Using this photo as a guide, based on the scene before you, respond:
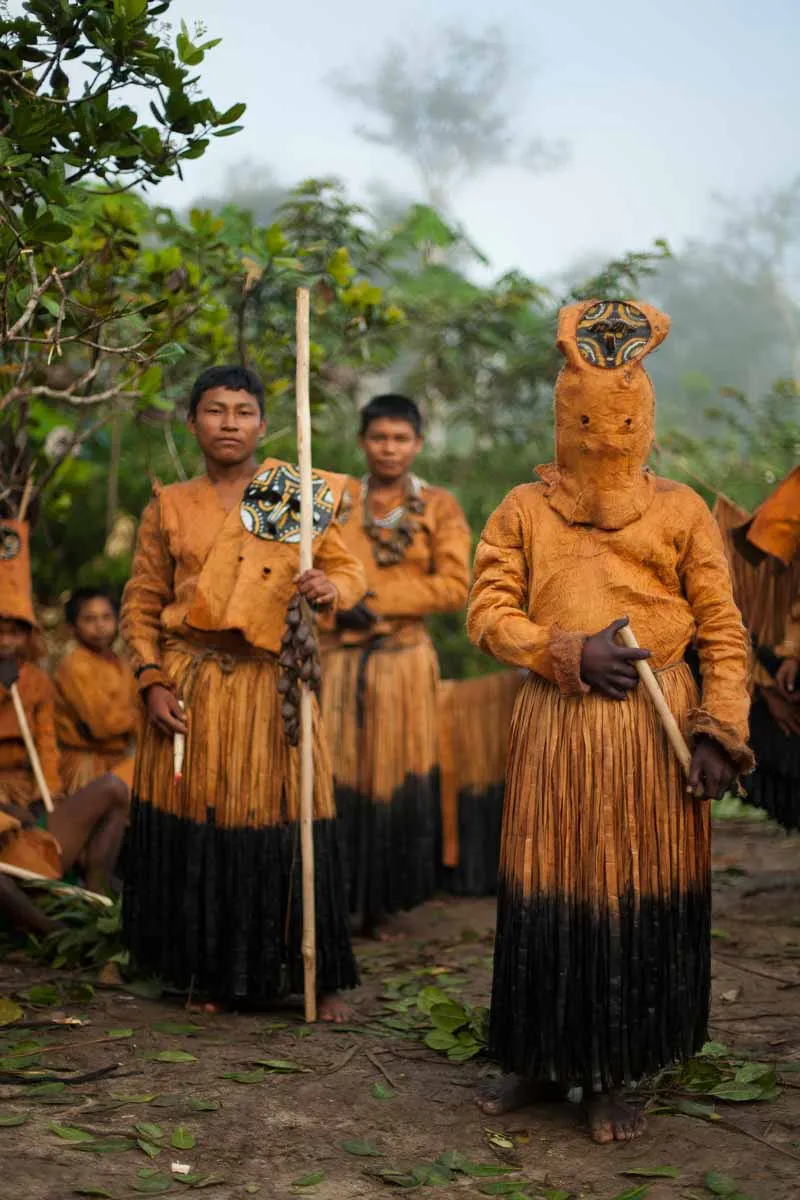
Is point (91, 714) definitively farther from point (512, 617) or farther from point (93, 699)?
point (512, 617)

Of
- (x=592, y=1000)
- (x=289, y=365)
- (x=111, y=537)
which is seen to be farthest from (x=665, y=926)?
(x=111, y=537)

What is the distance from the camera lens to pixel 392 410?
586 centimetres

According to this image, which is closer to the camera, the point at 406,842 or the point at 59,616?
the point at 406,842

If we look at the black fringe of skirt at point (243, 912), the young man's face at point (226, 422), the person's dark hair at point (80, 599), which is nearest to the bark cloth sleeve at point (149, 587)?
the young man's face at point (226, 422)

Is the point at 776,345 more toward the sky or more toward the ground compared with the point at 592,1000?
more toward the sky

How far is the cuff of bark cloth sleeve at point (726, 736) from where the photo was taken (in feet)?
10.4

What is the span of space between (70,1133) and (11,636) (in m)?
2.70

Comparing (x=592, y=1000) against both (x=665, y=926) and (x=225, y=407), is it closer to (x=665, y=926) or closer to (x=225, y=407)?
(x=665, y=926)

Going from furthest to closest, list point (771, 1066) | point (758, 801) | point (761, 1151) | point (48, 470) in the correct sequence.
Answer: point (48, 470) → point (758, 801) → point (771, 1066) → point (761, 1151)

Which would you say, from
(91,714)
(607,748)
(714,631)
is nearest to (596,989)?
(607,748)

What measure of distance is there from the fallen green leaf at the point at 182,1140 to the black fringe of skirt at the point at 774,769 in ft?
8.86

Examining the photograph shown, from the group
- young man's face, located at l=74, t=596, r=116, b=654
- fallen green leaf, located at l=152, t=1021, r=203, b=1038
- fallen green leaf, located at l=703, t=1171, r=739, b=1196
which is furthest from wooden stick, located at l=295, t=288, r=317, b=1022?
young man's face, located at l=74, t=596, r=116, b=654

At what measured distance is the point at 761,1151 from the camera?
314cm

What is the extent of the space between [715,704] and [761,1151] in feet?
3.43
